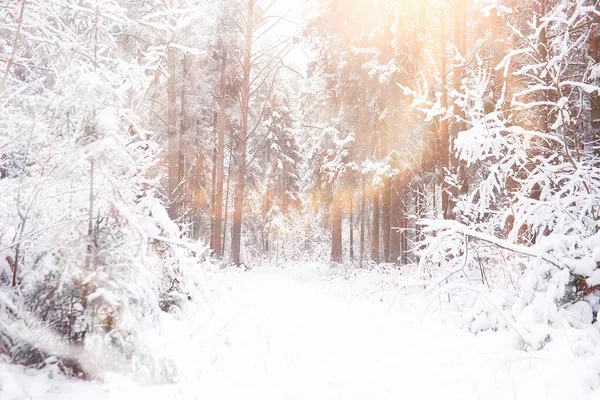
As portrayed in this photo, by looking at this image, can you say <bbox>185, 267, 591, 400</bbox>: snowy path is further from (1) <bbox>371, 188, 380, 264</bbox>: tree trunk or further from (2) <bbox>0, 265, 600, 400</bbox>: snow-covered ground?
(1) <bbox>371, 188, 380, 264</bbox>: tree trunk

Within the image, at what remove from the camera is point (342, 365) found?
3.64 m

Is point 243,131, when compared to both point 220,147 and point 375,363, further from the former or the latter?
point 375,363

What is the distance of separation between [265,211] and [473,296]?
21.9 meters

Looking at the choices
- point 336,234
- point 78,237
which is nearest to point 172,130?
point 336,234

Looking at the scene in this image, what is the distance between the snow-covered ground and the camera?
257 centimetres

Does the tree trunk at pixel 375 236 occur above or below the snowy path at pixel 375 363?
Result: above

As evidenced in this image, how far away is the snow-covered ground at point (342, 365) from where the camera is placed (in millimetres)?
2568

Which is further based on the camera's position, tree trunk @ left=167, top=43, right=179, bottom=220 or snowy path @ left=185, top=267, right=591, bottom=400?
tree trunk @ left=167, top=43, right=179, bottom=220

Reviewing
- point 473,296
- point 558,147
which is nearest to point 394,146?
point 558,147

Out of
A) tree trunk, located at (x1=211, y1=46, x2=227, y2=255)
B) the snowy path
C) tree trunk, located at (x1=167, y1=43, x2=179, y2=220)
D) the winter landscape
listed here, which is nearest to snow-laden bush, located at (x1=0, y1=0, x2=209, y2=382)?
the winter landscape

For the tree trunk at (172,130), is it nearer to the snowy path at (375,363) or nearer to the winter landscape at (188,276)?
the winter landscape at (188,276)

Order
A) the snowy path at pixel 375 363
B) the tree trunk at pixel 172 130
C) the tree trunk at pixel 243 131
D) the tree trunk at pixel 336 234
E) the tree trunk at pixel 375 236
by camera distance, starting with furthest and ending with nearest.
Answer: the tree trunk at pixel 336 234, the tree trunk at pixel 375 236, the tree trunk at pixel 172 130, the tree trunk at pixel 243 131, the snowy path at pixel 375 363

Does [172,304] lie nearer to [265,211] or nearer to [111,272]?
[111,272]

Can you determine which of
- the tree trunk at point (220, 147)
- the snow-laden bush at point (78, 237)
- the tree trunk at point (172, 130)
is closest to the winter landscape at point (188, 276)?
the snow-laden bush at point (78, 237)
